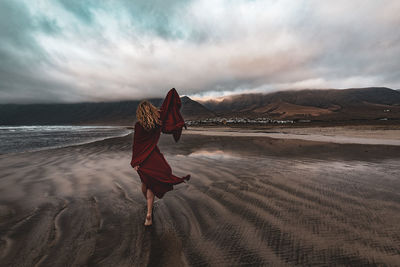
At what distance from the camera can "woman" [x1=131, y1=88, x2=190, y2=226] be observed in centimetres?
312

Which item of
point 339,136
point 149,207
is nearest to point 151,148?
point 149,207

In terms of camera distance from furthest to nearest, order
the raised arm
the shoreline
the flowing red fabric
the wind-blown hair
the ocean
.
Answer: the shoreline, the ocean, the raised arm, the flowing red fabric, the wind-blown hair

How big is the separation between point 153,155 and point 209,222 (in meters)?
1.62

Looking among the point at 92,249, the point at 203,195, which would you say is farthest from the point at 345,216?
the point at 92,249

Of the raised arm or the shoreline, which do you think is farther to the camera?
the shoreline

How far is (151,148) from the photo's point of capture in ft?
10.7

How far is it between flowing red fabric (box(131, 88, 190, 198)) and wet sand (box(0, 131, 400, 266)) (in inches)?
28.0

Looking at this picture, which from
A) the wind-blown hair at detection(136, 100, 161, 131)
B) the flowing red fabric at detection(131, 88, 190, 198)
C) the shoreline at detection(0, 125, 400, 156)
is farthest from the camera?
the shoreline at detection(0, 125, 400, 156)

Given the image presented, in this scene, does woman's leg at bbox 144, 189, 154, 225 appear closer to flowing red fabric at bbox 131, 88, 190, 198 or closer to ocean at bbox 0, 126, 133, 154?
flowing red fabric at bbox 131, 88, 190, 198

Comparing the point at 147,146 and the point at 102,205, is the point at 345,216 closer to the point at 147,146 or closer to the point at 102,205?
the point at 147,146

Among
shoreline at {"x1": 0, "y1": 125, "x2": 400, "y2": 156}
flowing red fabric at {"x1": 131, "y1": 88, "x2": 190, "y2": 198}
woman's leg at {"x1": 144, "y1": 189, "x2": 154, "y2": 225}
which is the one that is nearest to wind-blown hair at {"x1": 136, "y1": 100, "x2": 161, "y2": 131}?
flowing red fabric at {"x1": 131, "y1": 88, "x2": 190, "y2": 198}

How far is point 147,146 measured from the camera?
326 centimetres

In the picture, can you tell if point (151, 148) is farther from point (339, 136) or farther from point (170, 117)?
point (339, 136)

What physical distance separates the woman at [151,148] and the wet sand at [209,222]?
0.63m
